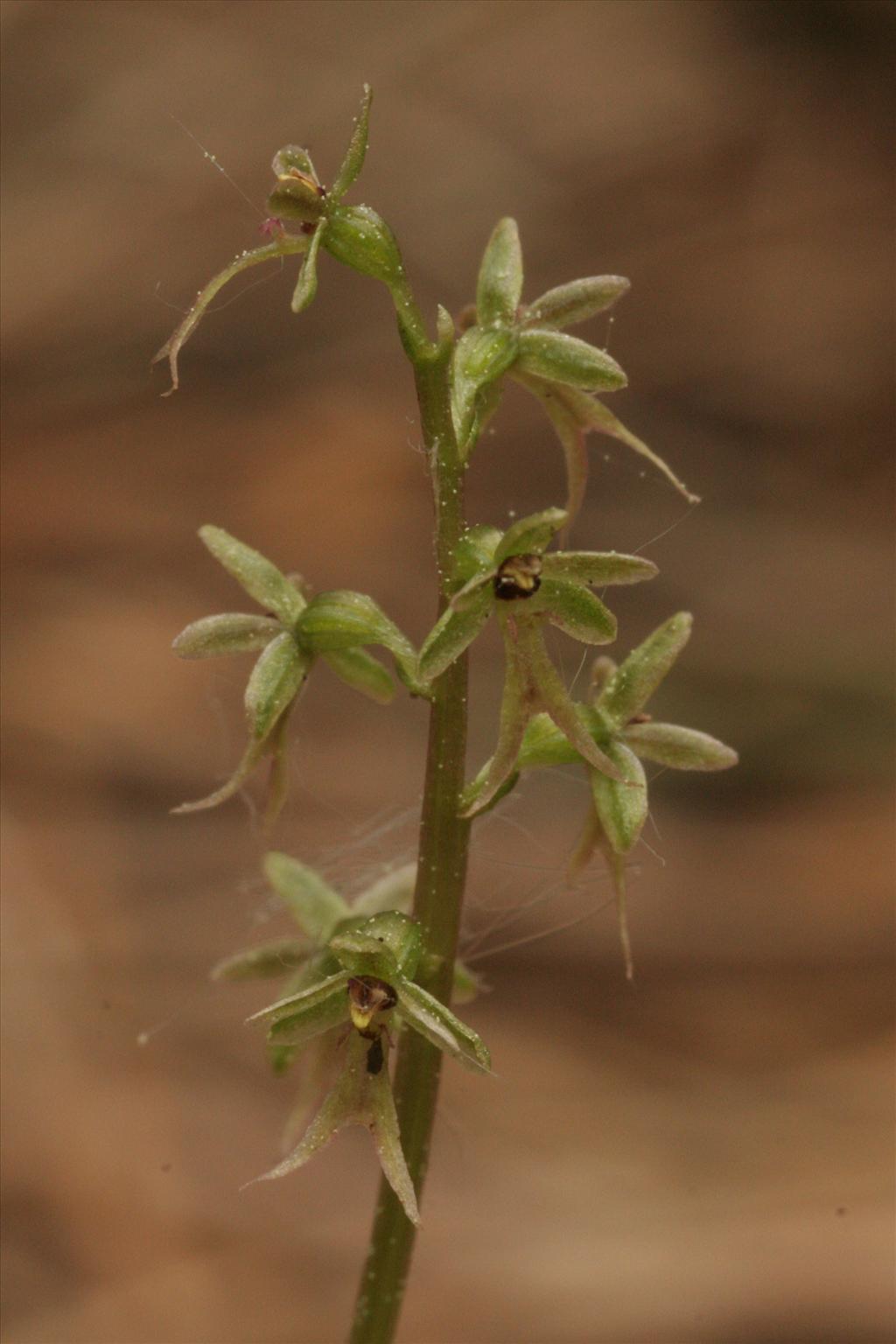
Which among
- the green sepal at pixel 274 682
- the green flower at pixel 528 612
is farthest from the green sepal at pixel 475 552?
the green sepal at pixel 274 682

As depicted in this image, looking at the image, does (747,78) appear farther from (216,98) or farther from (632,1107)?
(632,1107)

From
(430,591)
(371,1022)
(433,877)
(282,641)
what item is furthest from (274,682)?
(430,591)

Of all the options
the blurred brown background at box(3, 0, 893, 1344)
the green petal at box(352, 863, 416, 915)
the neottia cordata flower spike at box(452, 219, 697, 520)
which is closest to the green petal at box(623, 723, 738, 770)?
the neottia cordata flower spike at box(452, 219, 697, 520)

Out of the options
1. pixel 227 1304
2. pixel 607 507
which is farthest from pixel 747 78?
pixel 227 1304

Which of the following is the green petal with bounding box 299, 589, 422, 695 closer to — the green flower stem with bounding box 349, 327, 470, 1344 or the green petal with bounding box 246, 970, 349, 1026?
the green flower stem with bounding box 349, 327, 470, 1344

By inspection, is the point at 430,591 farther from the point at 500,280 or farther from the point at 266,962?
the point at 500,280

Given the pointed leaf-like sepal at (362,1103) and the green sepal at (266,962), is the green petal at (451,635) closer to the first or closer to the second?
the pointed leaf-like sepal at (362,1103)

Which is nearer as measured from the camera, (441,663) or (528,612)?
(441,663)

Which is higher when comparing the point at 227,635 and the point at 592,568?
the point at 592,568
